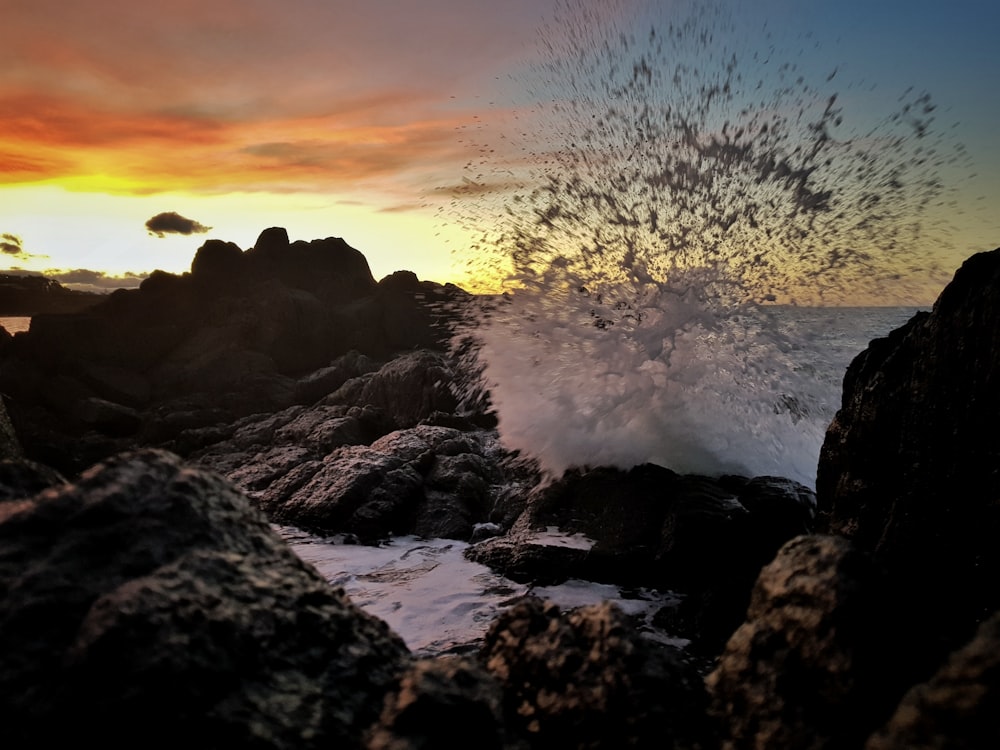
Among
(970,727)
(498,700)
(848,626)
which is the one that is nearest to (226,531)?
(498,700)

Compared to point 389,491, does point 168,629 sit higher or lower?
higher

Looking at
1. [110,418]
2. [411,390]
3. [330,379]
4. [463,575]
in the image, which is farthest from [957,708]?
[110,418]

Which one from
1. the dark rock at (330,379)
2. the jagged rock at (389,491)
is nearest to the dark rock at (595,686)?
the jagged rock at (389,491)

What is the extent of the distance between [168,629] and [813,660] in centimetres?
189

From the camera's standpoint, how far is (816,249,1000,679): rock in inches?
133

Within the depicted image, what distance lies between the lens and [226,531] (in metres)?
2.22

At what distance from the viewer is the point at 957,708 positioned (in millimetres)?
1460

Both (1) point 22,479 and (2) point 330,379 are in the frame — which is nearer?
(1) point 22,479

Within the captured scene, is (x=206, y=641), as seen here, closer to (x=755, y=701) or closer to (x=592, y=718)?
(x=592, y=718)

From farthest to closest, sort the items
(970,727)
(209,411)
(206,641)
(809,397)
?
(209,411) → (809,397) → (206,641) → (970,727)

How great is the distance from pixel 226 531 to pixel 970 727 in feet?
7.17

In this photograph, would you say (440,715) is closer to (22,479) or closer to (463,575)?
(22,479)

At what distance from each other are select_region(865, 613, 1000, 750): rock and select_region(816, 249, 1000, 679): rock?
1598 mm

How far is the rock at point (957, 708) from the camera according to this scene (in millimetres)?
1413
